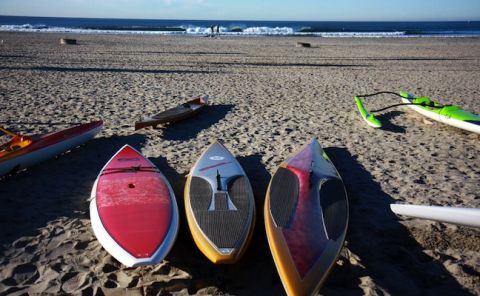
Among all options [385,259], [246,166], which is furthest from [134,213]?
[385,259]

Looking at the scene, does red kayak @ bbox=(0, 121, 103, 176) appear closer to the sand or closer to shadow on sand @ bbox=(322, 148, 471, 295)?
the sand

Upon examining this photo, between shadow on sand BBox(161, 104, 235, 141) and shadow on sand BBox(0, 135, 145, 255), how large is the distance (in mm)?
1033

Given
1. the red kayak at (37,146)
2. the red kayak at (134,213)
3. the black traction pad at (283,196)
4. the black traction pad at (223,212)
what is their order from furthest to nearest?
1. the red kayak at (37,146)
2. the black traction pad at (283,196)
3. the black traction pad at (223,212)
4. the red kayak at (134,213)

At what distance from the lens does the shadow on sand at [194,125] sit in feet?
19.6

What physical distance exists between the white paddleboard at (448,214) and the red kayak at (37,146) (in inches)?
173

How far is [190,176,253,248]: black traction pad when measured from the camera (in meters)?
2.88

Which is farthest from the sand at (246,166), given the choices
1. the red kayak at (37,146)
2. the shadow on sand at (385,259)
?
the red kayak at (37,146)

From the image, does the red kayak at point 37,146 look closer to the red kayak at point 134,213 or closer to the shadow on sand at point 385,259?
the red kayak at point 134,213

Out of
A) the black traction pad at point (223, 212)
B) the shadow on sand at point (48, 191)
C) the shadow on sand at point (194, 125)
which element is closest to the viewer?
the black traction pad at point (223, 212)

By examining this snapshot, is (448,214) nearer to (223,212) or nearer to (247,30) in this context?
(223,212)

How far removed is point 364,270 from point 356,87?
8.05 m

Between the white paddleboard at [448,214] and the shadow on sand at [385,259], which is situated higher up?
the white paddleboard at [448,214]

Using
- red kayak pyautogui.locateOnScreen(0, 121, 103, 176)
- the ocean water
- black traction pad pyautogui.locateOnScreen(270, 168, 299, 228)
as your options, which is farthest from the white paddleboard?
the ocean water

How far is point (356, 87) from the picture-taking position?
397 inches
